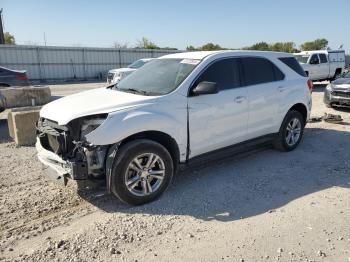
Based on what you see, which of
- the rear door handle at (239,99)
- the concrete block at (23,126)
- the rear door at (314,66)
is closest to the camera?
the rear door handle at (239,99)

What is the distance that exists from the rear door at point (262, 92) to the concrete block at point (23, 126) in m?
4.39

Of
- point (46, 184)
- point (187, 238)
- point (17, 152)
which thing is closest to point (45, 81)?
point (17, 152)

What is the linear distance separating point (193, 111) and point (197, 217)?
56.3 inches

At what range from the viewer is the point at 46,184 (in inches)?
205

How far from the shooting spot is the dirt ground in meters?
3.51

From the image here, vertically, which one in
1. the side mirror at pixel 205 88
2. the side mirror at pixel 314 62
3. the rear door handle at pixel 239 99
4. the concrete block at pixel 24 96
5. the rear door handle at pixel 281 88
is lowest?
the concrete block at pixel 24 96

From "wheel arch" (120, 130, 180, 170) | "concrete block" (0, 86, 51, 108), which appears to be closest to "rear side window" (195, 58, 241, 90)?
"wheel arch" (120, 130, 180, 170)

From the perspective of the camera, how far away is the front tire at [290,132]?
648cm

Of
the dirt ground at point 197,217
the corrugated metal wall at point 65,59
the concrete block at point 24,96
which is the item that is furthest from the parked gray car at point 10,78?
the corrugated metal wall at point 65,59

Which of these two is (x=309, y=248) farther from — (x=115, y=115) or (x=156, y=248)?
(x=115, y=115)

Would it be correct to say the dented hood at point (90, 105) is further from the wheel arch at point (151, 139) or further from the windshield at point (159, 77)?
the wheel arch at point (151, 139)

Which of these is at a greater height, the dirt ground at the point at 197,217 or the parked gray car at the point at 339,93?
the parked gray car at the point at 339,93

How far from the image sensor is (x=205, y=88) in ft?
15.7

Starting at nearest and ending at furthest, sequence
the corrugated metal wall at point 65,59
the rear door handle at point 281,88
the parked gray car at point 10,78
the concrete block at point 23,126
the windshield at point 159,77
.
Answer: the windshield at point 159,77
the rear door handle at point 281,88
the concrete block at point 23,126
the parked gray car at point 10,78
the corrugated metal wall at point 65,59
